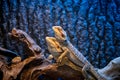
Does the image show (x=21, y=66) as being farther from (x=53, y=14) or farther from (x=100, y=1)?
(x=100, y=1)

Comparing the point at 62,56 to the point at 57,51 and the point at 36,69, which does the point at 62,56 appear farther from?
the point at 36,69

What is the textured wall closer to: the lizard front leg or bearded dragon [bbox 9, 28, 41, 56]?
bearded dragon [bbox 9, 28, 41, 56]

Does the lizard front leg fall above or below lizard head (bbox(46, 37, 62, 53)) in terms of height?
below

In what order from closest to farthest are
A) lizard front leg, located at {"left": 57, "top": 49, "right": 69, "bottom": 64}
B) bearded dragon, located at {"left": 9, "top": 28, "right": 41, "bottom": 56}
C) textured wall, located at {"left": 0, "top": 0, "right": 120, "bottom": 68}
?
1. lizard front leg, located at {"left": 57, "top": 49, "right": 69, "bottom": 64}
2. bearded dragon, located at {"left": 9, "top": 28, "right": 41, "bottom": 56}
3. textured wall, located at {"left": 0, "top": 0, "right": 120, "bottom": 68}

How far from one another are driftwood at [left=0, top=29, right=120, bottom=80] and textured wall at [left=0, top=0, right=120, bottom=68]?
827 millimetres

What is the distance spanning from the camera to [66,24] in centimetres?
262

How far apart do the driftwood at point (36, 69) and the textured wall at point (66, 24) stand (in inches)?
32.6

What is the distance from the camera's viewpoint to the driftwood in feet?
5.46

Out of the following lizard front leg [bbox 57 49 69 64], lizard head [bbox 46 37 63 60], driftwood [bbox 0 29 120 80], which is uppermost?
lizard head [bbox 46 37 63 60]

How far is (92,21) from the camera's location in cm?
263

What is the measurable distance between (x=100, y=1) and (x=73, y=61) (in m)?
1.22

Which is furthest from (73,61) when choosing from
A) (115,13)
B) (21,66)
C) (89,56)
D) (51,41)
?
(115,13)

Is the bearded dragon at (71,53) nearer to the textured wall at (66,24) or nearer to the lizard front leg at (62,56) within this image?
the lizard front leg at (62,56)

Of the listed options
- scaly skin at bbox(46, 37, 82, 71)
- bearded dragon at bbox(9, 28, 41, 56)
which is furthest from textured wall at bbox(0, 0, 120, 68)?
scaly skin at bbox(46, 37, 82, 71)
